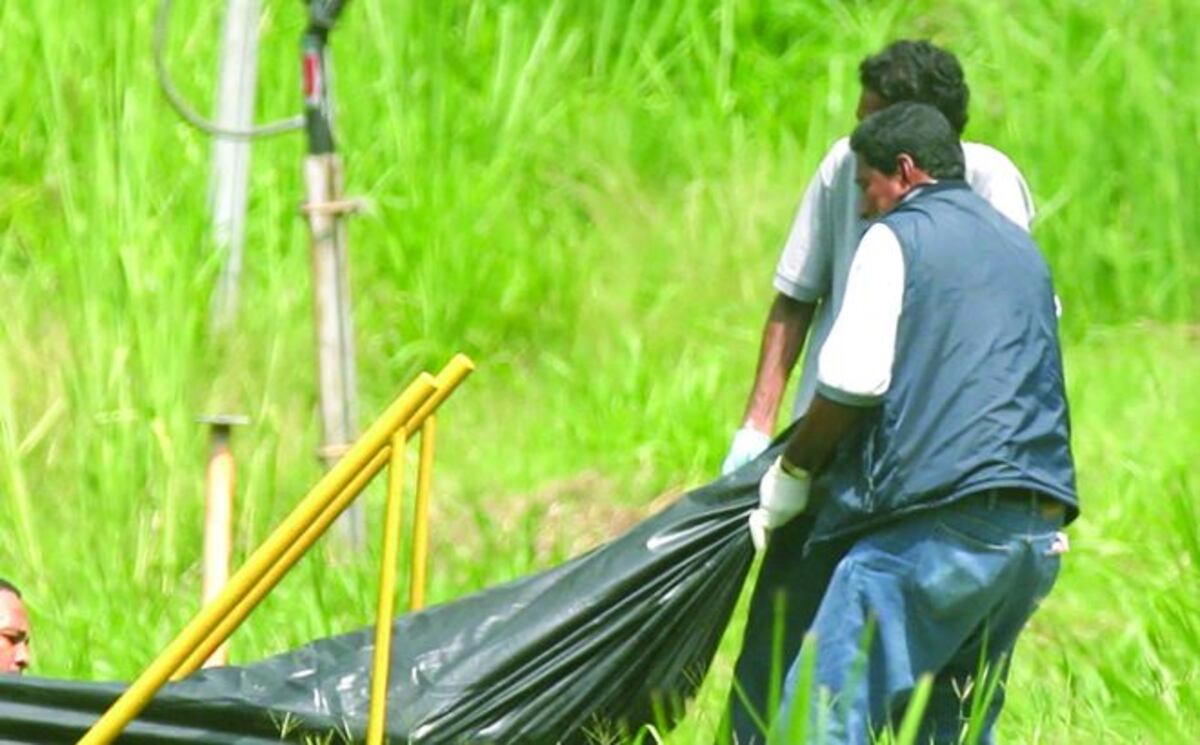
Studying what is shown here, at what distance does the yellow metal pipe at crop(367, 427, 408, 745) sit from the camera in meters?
4.60

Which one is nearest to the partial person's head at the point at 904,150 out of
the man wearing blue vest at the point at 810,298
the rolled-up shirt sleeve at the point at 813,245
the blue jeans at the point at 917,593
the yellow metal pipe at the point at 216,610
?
the man wearing blue vest at the point at 810,298

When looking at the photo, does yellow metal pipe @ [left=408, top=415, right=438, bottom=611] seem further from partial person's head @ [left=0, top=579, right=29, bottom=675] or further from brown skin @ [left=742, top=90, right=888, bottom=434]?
brown skin @ [left=742, top=90, right=888, bottom=434]

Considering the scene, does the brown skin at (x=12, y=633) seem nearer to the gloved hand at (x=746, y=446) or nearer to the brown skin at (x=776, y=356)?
the gloved hand at (x=746, y=446)

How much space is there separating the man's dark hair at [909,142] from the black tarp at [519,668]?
23.9 inches

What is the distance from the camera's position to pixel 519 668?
16.7 ft

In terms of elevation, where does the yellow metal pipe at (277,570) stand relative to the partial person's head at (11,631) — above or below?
above

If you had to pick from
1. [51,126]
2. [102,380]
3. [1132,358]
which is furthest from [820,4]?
[102,380]

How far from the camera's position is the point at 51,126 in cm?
879

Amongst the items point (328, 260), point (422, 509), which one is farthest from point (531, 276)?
point (422, 509)

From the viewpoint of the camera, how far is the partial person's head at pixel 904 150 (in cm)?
505

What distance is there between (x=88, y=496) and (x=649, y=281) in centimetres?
238

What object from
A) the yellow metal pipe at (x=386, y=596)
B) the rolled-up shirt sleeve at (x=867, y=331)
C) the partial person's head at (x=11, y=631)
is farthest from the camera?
the partial person's head at (x=11, y=631)

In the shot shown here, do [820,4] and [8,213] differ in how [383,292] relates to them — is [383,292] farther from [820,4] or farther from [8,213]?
[820,4]

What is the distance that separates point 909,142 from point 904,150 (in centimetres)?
2
